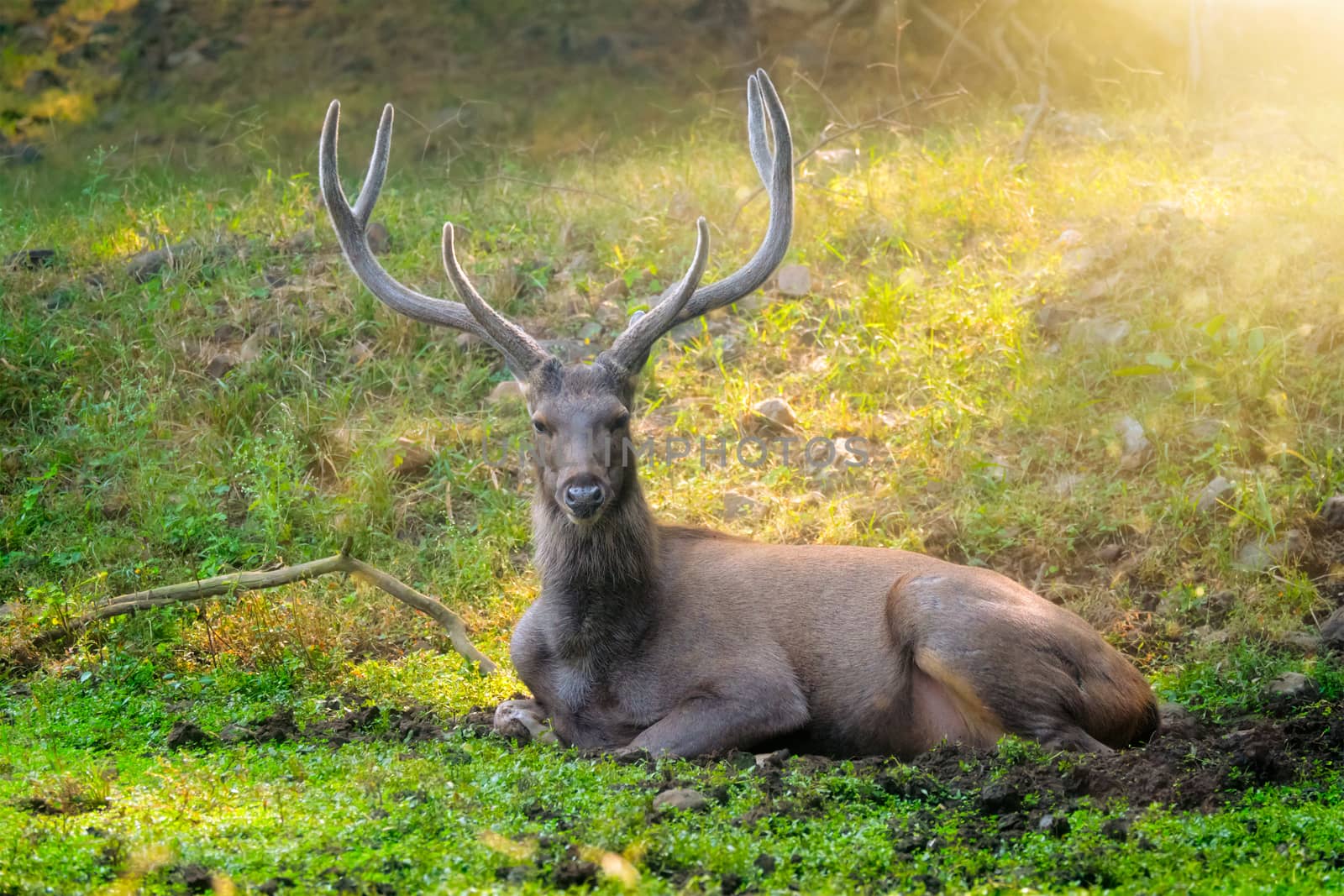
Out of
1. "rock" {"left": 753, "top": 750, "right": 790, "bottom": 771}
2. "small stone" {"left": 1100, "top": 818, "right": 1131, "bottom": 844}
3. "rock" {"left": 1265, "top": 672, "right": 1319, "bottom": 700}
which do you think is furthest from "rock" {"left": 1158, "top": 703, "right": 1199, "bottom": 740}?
"rock" {"left": 753, "top": 750, "right": 790, "bottom": 771}

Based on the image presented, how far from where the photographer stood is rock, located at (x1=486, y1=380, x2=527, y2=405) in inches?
379

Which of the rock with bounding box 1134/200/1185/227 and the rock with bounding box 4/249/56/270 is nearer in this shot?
the rock with bounding box 1134/200/1185/227

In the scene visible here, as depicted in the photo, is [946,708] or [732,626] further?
[732,626]

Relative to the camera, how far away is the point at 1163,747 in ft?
18.0

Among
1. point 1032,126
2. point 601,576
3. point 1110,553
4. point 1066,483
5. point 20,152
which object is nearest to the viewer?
point 601,576

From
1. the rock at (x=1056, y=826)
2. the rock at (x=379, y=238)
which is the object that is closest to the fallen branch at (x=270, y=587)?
the rock at (x=1056, y=826)

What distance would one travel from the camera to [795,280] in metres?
10.5

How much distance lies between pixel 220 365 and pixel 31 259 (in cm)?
232

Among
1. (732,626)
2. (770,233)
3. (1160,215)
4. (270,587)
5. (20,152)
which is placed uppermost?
(770,233)

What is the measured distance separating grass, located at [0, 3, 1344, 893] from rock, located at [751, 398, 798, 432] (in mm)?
84

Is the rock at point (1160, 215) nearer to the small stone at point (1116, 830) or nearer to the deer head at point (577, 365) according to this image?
the deer head at point (577, 365)

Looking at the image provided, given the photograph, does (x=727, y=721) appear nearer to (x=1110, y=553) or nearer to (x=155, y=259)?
(x=1110, y=553)

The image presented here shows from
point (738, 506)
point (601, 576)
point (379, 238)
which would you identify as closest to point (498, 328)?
point (601, 576)

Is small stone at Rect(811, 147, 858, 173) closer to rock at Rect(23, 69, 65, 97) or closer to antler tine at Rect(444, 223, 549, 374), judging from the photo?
antler tine at Rect(444, 223, 549, 374)
